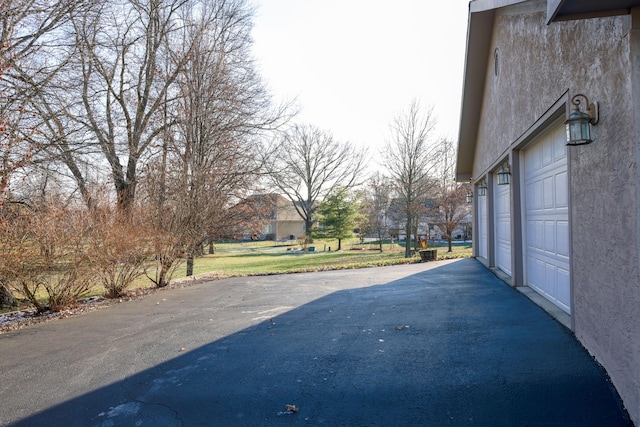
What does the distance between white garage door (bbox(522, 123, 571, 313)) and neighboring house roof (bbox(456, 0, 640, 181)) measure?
85.3 inches

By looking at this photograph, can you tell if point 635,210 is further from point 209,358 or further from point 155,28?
point 155,28

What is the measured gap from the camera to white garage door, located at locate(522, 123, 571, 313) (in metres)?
5.29

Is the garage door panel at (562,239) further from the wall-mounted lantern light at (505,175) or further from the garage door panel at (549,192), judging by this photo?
the wall-mounted lantern light at (505,175)

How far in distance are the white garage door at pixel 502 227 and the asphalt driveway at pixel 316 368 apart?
214 centimetres

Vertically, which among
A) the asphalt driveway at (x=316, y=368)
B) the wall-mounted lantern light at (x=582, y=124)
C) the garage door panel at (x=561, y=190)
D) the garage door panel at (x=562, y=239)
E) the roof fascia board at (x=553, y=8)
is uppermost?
the roof fascia board at (x=553, y=8)

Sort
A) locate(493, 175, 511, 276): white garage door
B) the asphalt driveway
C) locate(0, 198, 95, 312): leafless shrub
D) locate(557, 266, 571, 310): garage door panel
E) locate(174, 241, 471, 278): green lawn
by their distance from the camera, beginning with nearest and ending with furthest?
the asphalt driveway < locate(557, 266, 571, 310): garage door panel < locate(0, 198, 95, 312): leafless shrub < locate(493, 175, 511, 276): white garage door < locate(174, 241, 471, 278): green lawn

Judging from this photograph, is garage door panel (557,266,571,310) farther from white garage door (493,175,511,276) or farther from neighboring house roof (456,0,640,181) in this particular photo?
neighboring house roof (456,0,640,181)

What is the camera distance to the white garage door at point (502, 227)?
348 inches

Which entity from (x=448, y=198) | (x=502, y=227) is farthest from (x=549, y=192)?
(x=448, y=198)

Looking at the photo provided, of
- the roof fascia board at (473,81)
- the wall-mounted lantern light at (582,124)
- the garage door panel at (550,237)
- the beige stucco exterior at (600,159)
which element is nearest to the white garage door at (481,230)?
the roof fascia board at (473,81)

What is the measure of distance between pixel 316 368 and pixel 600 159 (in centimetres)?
329

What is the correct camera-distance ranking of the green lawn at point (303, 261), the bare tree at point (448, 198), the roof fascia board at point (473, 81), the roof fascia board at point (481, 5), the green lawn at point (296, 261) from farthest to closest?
1. the bare tree at point (448, 198)
2. the green lawn at point (303, 261)
3. the green lawn at point (296, 261)
4. the roof fascia board at point (473, 81)
5. the roof fascia board at point (481, 5)

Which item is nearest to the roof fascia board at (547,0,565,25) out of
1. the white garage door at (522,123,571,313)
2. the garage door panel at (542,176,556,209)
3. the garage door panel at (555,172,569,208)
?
the white garage door at (522,123,571,313)

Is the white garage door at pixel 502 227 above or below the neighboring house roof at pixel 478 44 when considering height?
below
